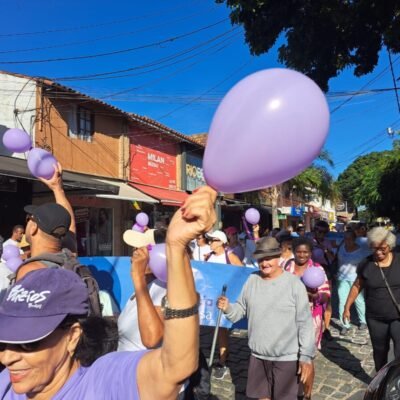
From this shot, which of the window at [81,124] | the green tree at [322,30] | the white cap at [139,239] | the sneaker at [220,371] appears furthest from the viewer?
the window at [81,124]

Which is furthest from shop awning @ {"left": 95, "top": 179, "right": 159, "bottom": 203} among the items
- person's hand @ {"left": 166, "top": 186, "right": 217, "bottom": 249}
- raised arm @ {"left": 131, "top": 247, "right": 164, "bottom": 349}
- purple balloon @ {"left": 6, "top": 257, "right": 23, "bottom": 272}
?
person's hand @ {"left": 166, "top": 186, "right": 217, "bottom": 249}

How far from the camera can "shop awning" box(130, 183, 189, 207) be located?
15.1m

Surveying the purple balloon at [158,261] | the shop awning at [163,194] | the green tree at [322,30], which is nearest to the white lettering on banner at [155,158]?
the shop awning at [163,194]

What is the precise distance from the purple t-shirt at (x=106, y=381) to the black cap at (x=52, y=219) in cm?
115

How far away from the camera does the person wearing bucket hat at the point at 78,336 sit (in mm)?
1159

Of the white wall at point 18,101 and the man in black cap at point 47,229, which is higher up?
the white wall at point 18,101

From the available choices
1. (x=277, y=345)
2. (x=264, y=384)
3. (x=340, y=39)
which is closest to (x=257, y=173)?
(x=277, y=345)

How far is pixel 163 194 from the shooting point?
16234mm

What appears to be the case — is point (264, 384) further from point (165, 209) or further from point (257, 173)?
point (165, 209)

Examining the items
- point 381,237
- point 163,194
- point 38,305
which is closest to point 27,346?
point 38,305

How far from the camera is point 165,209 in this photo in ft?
57.5

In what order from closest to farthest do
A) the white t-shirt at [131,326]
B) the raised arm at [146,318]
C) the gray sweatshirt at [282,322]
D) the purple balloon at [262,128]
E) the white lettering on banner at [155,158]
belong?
the purple balloon at [262,128]
the raised arm at [146,318]
the white t-shirt at [131,326]
the gray sweatshirt at [282,322]
the white lettering on banner at [155,158]

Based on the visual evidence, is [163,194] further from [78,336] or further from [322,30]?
[78,336]

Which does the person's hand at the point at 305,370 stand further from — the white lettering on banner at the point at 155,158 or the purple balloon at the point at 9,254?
the white lettering on banner at the point at 155,158
